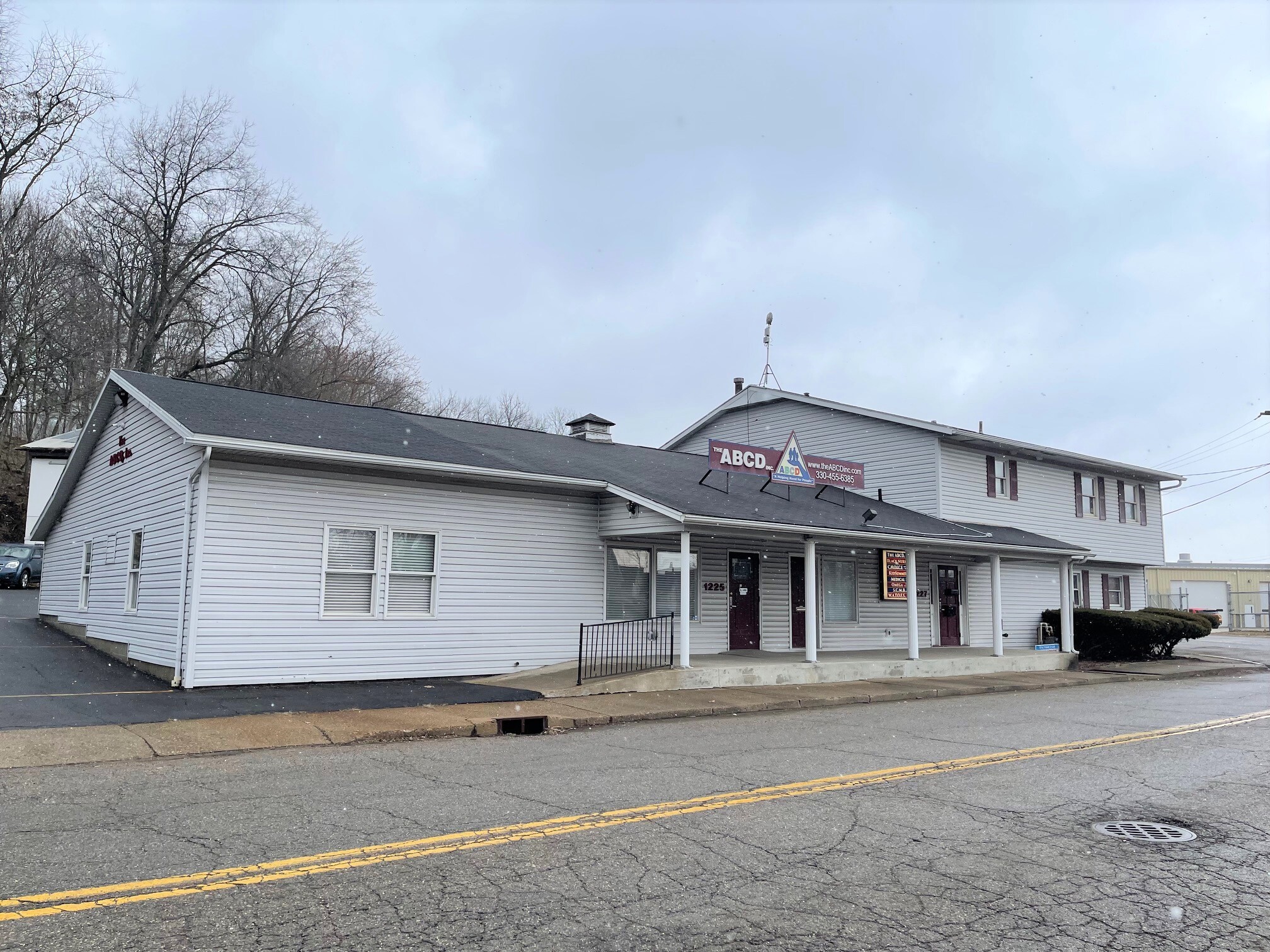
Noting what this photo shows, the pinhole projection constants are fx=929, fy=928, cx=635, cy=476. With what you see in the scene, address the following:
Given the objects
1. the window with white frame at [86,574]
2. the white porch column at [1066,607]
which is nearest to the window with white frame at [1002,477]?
the white porch column at [1066,607]

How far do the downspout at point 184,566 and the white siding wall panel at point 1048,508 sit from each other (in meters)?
18.5

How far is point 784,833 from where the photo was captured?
20.9 feet

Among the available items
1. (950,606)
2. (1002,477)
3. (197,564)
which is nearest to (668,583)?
(197,564)

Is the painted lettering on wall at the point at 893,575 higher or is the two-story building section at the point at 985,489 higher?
the two-story building section at the point at 985,489

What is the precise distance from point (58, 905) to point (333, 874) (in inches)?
51.8

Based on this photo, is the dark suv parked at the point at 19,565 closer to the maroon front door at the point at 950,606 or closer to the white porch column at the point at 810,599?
the white porch column at the point at 810,599

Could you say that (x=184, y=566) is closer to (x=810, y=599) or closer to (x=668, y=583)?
(x=668, y=583)

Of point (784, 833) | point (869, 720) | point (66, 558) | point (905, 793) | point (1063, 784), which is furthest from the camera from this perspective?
point (66, 558)

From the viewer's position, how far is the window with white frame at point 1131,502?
31422 millimetres

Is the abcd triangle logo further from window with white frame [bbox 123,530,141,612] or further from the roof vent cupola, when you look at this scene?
window with white frame [bbox 123,530,141,612]

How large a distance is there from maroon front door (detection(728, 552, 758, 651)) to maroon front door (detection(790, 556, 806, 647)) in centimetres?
113

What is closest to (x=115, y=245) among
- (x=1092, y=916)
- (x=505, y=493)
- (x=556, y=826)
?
(x=505, y=493)

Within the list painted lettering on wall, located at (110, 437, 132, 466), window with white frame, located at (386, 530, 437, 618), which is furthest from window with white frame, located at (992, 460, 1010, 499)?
painted lettering on wall, located at (110, 437, 132, 466)

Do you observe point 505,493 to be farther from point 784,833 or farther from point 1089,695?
point 1089,695
